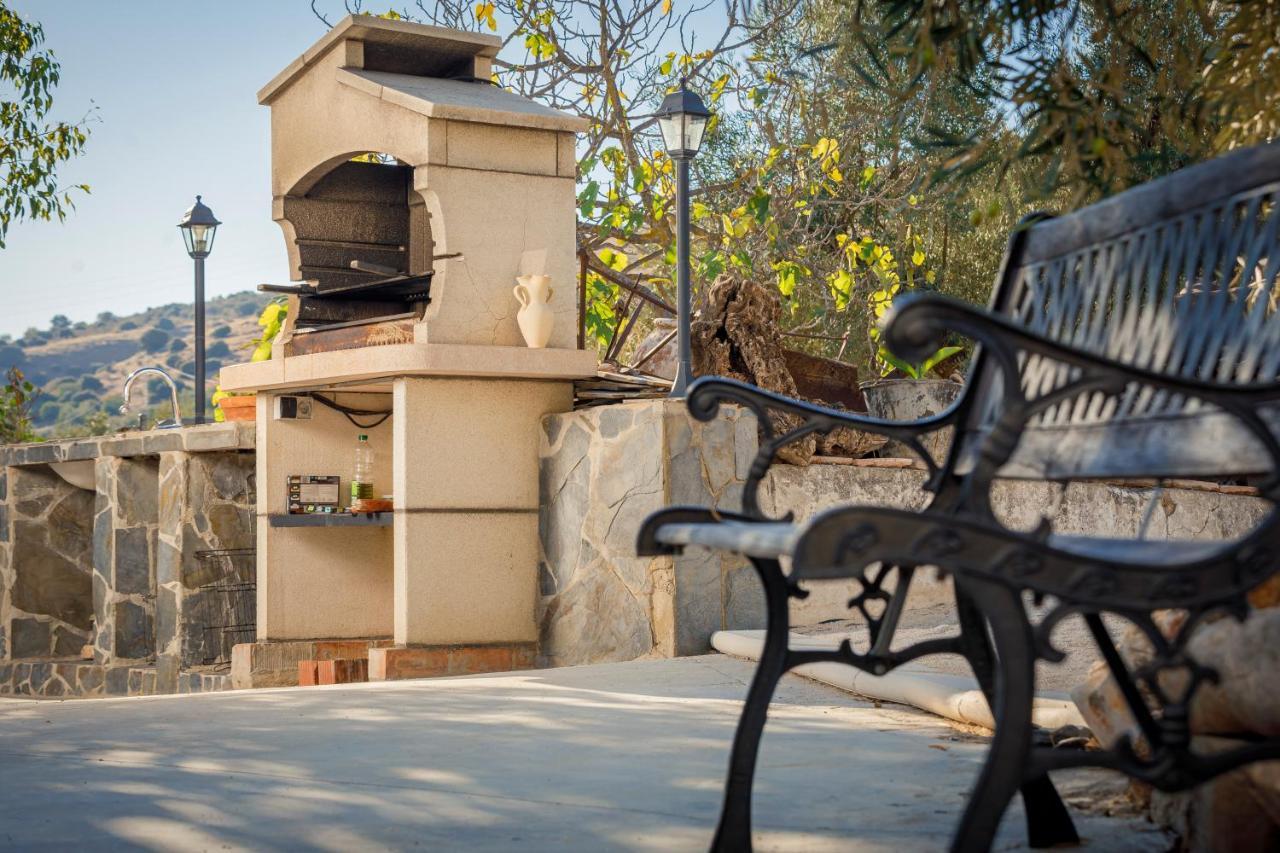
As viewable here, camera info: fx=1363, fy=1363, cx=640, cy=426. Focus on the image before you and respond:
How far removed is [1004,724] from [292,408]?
6595 millimetres

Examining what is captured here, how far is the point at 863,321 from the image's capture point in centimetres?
1454

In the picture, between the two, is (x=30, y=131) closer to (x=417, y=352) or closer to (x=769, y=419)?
(x=417, y=352)

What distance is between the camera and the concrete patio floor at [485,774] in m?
2.54

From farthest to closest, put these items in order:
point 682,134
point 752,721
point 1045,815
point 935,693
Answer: point 682,134 < point 935,693 < point 1045,815 < point 752,721

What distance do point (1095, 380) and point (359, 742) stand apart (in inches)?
103

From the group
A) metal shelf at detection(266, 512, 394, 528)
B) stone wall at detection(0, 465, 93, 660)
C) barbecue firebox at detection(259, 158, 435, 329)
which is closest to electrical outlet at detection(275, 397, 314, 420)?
barbecue firebox at detection(259, 158, 435, 329)

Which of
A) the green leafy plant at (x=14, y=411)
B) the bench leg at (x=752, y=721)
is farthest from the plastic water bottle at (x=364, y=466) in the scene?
the green leafy plant at (x=14, y=411)

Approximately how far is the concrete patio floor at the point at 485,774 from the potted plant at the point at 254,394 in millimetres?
4302

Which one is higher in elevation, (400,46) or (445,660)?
(400,46)

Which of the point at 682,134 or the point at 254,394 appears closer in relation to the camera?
the point at 682,134

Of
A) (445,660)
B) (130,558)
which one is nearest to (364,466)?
(445,660)

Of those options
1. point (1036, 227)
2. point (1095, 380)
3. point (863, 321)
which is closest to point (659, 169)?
point (863, 321)

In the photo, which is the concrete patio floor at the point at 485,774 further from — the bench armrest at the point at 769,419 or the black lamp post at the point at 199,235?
the black lamp post at the point at 199,235

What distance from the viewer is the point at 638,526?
20.4 ft
